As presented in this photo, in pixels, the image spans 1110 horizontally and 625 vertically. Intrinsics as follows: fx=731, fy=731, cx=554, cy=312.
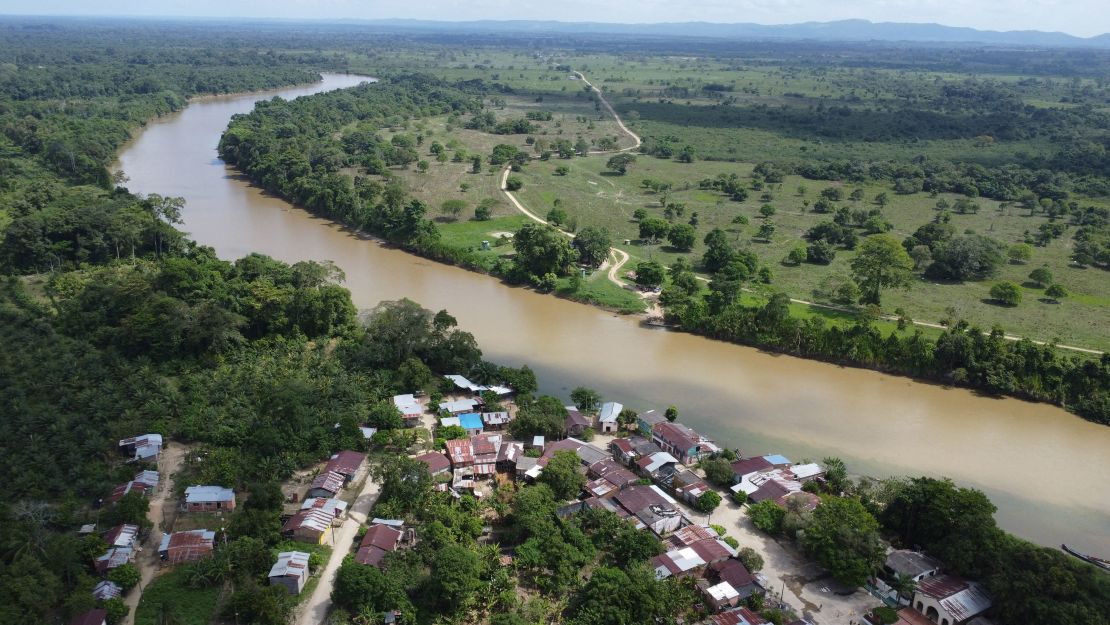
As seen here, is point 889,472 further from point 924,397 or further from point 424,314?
point 424,314

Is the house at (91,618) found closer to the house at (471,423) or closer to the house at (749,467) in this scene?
the house at (471,423)

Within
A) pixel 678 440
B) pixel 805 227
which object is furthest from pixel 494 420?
pixel 805 227

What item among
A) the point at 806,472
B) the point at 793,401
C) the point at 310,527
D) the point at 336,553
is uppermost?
the point at 310,527

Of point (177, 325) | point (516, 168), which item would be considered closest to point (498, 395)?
point (177, 325)

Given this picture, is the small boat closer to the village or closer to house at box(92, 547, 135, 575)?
the village

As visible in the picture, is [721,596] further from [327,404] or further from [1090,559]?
[327,404]

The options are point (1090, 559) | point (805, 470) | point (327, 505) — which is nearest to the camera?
point (1090, 559)

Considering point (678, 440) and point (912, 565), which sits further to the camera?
point (678, 440)
